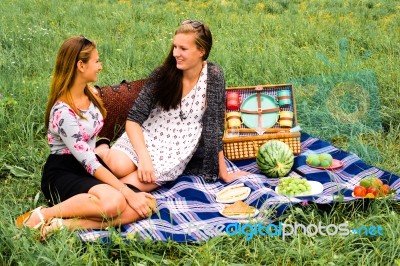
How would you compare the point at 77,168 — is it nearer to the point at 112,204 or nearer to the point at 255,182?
the point at 112,204

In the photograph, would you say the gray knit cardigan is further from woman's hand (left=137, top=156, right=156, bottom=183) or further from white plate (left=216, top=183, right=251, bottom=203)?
woman's hand (left=137, top=156, right=156, bottom=183)

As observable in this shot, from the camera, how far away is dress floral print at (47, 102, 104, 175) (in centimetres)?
401

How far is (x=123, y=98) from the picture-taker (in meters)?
5.39

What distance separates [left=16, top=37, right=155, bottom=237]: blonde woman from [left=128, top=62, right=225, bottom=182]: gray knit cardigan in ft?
1.55

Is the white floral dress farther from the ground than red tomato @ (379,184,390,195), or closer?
farther from the ground

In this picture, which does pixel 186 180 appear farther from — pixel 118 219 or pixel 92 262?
pixel 92 262

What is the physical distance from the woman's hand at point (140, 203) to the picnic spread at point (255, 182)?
0.06 meters

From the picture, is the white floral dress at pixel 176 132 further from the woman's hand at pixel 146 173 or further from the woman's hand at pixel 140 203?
the woman's hand at pixel 140 203

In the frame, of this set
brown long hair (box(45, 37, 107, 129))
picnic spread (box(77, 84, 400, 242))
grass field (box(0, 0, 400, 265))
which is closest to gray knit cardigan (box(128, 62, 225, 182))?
picnic spread (box(77, 84, 400, 242))

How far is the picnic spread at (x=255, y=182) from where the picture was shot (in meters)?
3.91

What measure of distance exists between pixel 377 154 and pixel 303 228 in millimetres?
1718

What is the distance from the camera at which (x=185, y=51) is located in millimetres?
4500

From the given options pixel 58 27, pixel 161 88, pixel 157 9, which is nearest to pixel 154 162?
pixel 161 88

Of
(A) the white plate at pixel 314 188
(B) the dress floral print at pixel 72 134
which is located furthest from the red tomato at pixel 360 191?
(B) the dress floral print at pixel 72 134
